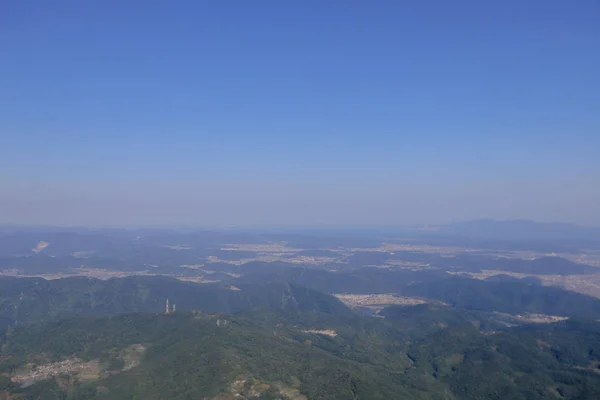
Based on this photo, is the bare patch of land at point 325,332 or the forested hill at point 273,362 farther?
the bare patch of land at point 325,332

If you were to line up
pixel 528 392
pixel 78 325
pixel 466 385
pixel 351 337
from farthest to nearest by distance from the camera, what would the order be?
1. pixel 351 337
2. pixel 78 325
3. pixel 466 385
4. pixel 528 392

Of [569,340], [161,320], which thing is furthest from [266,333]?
[569,340]

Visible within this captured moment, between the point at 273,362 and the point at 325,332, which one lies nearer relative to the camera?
the point at 273,362

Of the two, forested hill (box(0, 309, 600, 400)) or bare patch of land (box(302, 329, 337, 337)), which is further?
bare patch of land (box(302, 329, 337, 337))

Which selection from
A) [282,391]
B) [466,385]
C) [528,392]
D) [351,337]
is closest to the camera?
[282,391]

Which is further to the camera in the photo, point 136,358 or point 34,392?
point 136,358

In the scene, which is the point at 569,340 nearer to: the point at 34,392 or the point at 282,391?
the point at 282,391

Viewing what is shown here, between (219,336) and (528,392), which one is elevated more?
(219,336)

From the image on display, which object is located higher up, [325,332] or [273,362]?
[273,362]
